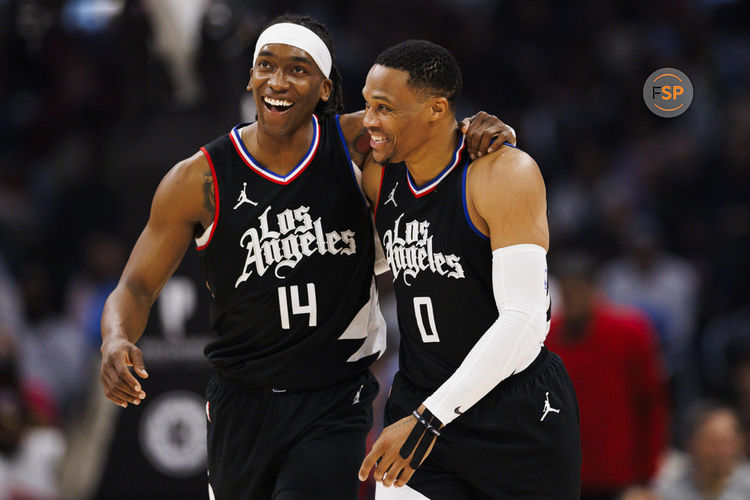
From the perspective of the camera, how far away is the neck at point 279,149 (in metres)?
4.20

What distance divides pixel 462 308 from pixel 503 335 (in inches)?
9.7

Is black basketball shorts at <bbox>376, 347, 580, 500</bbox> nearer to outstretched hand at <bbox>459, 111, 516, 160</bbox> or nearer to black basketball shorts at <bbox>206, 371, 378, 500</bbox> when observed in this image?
black basketball shorts at <bbox>206, 371, 378, 500</bbox>

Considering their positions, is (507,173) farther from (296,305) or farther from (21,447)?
(21,447)

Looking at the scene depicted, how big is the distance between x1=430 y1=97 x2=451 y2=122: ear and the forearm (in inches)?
51.2

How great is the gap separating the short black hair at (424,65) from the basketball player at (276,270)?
483 millimetres

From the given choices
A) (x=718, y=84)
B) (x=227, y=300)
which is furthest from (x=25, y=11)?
(x=718, y=84)

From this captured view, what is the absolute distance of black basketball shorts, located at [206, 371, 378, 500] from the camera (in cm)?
398

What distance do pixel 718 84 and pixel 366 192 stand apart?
6.29 m

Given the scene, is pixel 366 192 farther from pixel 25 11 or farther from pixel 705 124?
pixel 705 124

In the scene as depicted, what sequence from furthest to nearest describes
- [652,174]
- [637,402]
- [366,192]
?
1. [652,174]
2. [637,402]
3. [366,192]

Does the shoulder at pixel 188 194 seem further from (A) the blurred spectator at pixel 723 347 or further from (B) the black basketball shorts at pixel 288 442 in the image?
(A) the blurred spectator at pixel 723 347

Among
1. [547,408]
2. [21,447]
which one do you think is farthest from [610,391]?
[21,447]

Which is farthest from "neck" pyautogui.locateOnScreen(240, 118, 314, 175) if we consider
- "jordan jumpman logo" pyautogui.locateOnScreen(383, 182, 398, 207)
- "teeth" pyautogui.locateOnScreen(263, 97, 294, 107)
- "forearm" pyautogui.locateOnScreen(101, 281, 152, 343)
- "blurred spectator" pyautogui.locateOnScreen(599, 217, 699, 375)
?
"blurred spectator" pyautogui.locateOnScreen(599, 217, 699, 375)

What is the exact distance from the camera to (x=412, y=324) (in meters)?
3.84
